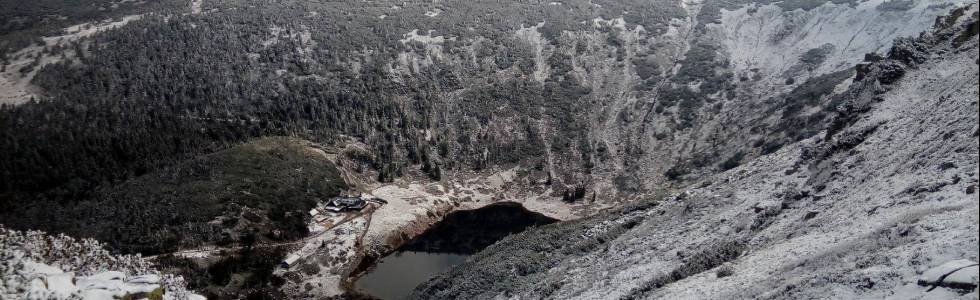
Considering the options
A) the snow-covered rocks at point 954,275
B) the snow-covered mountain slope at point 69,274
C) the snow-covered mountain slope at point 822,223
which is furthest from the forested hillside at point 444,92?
the snow-covered rocks at point 954,275

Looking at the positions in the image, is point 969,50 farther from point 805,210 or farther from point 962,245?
point 962,245

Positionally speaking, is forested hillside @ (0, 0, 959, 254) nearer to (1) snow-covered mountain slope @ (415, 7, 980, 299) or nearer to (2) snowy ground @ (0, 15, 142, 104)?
(2) snowy ground @ (0, 15, 142, 104)

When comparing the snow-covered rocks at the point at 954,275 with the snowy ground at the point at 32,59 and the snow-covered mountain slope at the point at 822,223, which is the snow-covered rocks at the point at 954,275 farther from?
the snowy ground at the point at 32,59

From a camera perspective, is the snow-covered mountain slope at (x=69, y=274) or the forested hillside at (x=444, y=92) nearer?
the snow-covered mountain slope at (x=69, y=274)

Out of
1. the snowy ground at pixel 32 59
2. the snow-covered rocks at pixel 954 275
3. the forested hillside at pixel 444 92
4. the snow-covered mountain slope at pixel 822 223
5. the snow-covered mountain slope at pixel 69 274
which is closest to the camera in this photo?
the snow-covered rocks at pixel 954 275

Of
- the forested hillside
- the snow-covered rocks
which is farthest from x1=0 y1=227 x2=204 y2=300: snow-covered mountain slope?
the forested hillside

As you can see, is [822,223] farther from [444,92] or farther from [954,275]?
[444,92]

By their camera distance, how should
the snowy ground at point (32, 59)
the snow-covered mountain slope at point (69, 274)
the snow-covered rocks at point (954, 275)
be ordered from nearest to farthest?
the snow-covered rocks at point (954, 275) → the snow-covered mountain slope at point (69, 274) → the snowy ground at point (32, 59)
